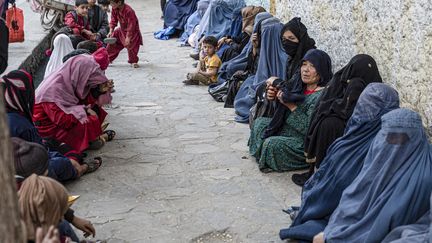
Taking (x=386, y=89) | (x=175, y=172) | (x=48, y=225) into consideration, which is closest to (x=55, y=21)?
(x=175, y=172)

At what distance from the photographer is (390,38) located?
5039 mm

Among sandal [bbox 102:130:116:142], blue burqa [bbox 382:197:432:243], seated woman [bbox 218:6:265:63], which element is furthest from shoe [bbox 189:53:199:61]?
blue burqa [bbox 382:197:432:243]

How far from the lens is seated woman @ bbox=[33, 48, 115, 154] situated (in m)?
5.56

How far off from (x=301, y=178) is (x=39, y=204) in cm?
299

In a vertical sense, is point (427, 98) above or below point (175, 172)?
above

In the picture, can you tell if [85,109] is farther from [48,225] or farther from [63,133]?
[48,225]

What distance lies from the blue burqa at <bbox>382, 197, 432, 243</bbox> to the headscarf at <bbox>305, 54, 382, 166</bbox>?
1.36 m

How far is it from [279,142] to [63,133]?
1881 mm

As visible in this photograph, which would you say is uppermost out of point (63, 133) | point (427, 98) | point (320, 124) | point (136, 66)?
point (427, 98)

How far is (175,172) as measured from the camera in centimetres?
565

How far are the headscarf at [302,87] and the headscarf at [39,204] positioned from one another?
3029mm

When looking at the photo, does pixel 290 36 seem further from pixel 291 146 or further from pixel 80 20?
pixel 80 20

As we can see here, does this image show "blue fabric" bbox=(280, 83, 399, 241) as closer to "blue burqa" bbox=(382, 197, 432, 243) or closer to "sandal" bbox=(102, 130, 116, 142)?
"blue burqa" bbox=(382, 197, 432, 243)

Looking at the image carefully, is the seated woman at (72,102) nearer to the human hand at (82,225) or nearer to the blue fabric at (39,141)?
the blue fabric at (39,141)
